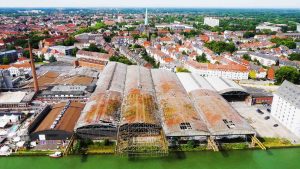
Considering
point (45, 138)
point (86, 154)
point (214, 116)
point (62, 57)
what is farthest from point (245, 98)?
point (62, 57)

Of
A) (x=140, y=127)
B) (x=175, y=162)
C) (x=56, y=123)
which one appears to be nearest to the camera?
(x=175, y=162)

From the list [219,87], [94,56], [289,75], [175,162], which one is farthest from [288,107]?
[94,56]

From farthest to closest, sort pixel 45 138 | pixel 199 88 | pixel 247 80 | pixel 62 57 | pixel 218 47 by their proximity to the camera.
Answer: pixel 218 47
pixel 62 57
pixel 247 80
pixel 199 88
pixel 45 138

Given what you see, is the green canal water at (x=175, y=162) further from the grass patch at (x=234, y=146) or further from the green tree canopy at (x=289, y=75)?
the green tree canopy at (x=289, y=75)

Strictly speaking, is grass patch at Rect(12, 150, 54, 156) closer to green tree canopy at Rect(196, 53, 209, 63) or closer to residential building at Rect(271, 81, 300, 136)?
residential building at Rect(271, 81, 300, 136)

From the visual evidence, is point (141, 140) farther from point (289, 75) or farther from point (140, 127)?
point (289, 75)

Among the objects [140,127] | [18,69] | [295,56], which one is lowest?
[140,127]

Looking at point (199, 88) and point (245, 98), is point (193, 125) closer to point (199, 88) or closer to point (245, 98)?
point (199, 88)
